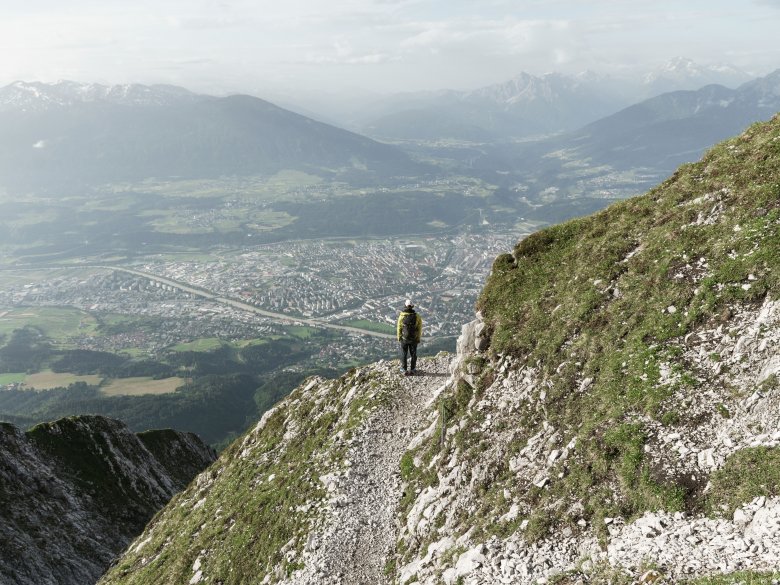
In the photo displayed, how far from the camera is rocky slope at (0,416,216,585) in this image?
159 ft

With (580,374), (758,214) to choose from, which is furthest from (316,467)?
(758,214)

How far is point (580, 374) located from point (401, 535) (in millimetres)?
11659

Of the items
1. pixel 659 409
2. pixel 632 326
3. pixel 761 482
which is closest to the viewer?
pixel 761 482

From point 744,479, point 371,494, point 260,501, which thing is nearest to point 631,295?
point 744,479

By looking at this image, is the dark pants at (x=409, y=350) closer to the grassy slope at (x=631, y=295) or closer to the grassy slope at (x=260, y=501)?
the grassy slope at (x=260, y=501)

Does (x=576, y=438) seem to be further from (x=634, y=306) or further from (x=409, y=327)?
(x=409, y=327)

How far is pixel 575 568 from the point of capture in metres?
15.9

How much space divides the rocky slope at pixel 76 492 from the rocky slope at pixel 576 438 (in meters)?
17.5

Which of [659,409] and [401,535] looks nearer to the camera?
[659,409]

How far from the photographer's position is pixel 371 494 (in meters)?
28.0

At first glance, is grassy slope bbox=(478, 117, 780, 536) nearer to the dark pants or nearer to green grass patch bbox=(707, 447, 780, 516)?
green grass patch bbox=(707, 447, 780, 516)

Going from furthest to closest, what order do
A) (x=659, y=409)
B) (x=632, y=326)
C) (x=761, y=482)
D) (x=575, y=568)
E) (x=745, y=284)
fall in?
(x=632, y=326), (x=745, y=284), (x=659, y=409), (x=575, y=568), (x=761, y=482)

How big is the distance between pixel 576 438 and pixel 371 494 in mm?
12824

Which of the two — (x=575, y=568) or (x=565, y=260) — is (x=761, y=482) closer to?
(x=575, y=568)
